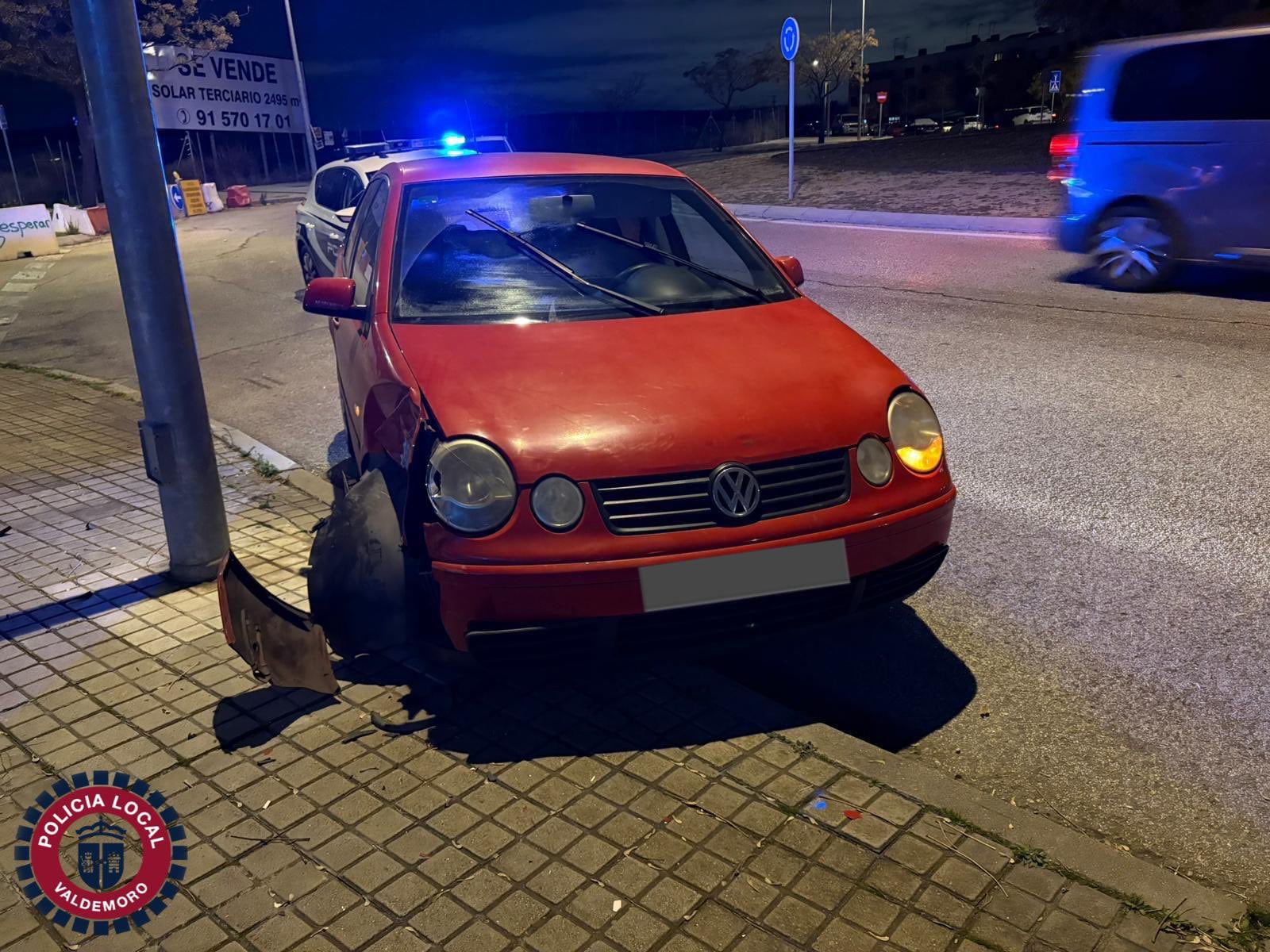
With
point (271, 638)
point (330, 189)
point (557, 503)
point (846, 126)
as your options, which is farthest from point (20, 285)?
point (846, 126)

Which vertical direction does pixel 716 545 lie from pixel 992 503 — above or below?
above

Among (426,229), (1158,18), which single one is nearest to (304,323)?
(426,229)

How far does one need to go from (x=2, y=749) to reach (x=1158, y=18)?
35.0m

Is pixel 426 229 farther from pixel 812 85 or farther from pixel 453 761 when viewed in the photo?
pixel 812 85

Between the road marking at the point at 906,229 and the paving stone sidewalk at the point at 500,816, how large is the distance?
1155 centimetres

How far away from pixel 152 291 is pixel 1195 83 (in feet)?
29.4

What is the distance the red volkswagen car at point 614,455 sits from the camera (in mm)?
2969

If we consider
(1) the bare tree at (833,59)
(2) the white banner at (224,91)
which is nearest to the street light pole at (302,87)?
(2) the white banner at (224,91)

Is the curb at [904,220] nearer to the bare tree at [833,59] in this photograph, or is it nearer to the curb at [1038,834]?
the curb at [1038,834]

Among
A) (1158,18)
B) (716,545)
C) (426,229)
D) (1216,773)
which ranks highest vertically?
(1158,18)

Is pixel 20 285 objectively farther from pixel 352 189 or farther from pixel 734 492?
pixel 734 492

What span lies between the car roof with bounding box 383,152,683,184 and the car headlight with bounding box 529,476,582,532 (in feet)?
7.01

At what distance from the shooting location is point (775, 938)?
7.85 ft

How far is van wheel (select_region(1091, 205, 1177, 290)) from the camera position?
9.56 metres
